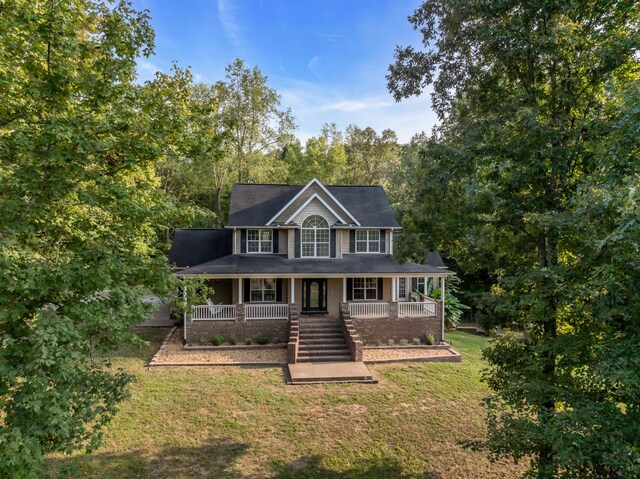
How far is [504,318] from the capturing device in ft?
22.2

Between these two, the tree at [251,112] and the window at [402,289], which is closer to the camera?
the window at [402,289]

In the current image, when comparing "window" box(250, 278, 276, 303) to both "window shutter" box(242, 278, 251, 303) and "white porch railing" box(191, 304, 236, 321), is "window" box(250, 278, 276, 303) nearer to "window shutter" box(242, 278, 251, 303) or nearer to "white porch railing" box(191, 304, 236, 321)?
"window shutter" box(242, 278, 251, 303)

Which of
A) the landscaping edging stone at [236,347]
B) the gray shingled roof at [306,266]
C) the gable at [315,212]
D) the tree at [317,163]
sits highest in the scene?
the tree at [317,163]

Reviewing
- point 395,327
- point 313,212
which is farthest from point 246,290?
point 395,327

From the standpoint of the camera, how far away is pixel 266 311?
52.6 ft

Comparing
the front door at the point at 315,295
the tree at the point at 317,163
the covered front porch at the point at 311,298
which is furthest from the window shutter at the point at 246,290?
the tree at the point at 317,163

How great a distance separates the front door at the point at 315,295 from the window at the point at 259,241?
2863 millimetres

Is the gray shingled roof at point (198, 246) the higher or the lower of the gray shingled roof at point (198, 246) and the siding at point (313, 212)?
the lower

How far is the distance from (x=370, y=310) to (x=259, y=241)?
22.7ft

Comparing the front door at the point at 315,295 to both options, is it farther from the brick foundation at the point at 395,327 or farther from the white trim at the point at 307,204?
the white trim at the point at 307,204

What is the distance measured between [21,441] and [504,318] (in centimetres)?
750

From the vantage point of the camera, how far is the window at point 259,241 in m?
18.6

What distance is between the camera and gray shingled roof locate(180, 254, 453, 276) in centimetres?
1633

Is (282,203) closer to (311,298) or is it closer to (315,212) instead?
(315,212)
